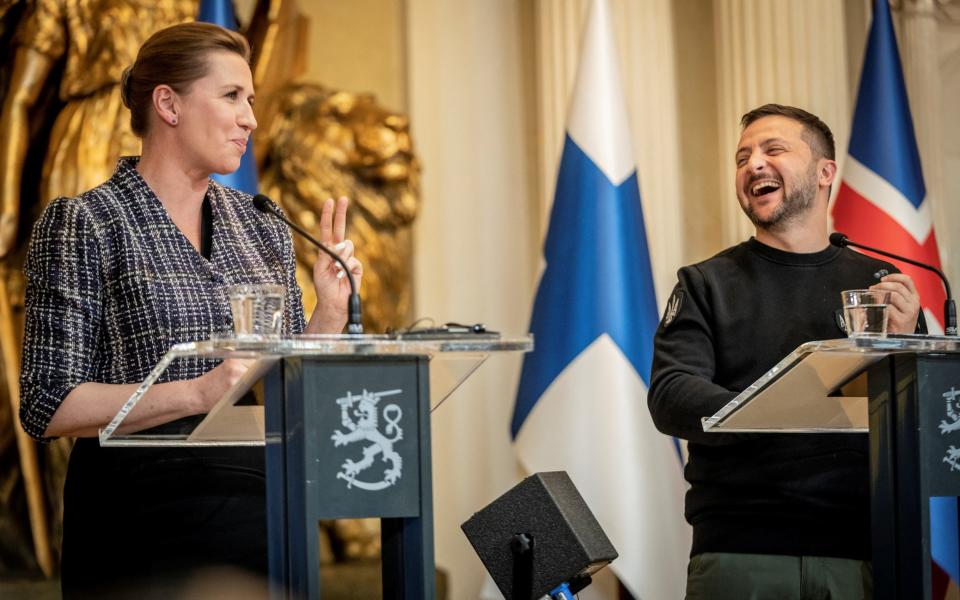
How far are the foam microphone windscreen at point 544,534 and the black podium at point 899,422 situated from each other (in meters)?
0.28

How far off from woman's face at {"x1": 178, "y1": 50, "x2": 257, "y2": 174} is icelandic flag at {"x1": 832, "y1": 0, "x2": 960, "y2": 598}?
2539mm

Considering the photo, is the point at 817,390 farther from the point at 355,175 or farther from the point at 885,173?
the point at 355,175

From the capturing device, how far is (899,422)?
228 centimetres

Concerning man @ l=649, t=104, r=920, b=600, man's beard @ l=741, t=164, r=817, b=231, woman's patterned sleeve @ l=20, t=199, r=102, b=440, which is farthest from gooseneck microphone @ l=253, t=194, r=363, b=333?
man's beard @ l=741, t=164, r=817, b=231

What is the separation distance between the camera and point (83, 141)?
4250 mm

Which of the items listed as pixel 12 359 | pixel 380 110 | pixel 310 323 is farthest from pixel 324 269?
pixel 380 110

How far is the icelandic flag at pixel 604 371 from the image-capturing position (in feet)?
14.1

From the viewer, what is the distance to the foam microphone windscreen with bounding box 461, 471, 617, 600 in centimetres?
234

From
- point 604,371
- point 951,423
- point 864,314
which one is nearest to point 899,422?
point 951,423

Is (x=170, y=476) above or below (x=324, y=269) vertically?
below

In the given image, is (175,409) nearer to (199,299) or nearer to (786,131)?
(199,299)

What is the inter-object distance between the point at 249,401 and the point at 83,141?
2.48m

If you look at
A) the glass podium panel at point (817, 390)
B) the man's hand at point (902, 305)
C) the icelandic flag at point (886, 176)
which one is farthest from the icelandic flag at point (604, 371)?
the glass podium panel at point (817, 390)

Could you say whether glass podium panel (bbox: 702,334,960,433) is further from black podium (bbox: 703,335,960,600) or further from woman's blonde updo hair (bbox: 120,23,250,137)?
woman's blonde updo hair (bbox: 120,23,250,137)
